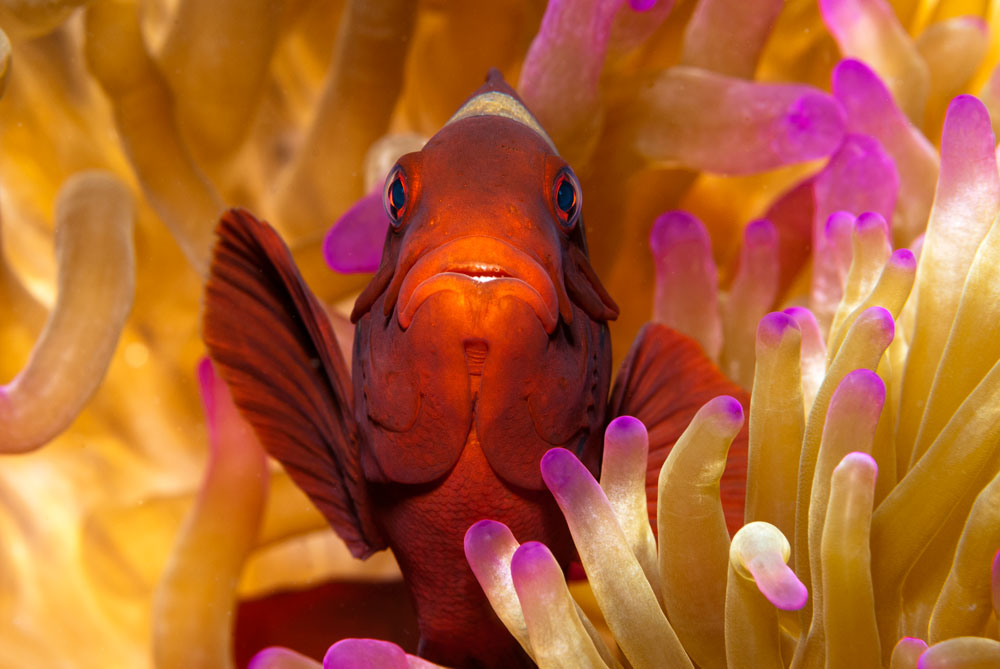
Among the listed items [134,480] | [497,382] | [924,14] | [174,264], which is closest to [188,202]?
[174,264]

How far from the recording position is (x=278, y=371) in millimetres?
992

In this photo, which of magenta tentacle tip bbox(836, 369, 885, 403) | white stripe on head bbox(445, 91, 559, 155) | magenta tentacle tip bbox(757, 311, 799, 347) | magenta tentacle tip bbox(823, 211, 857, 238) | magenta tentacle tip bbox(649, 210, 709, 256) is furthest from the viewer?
magenta tentacle tip bbox(649, 210, 709, 256)

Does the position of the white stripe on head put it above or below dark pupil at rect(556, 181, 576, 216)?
above

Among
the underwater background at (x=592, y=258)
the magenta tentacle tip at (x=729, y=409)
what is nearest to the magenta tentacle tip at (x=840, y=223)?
the underwater background at (x=592, y=258)

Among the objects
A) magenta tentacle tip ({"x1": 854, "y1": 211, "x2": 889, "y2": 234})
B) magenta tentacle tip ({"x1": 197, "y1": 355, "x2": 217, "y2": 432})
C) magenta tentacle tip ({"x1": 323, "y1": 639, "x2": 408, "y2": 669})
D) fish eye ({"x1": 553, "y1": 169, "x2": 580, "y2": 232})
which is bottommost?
magenta tentacle tip ({"x1": 323, "y1": 639, "x2": 408, "y2": 669})

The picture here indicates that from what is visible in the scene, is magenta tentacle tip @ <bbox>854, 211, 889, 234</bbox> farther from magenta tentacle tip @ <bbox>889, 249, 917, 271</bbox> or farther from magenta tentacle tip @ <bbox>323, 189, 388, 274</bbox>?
magenta tentacle tip @ <bbox>323, 189, 388, 274</bbox>

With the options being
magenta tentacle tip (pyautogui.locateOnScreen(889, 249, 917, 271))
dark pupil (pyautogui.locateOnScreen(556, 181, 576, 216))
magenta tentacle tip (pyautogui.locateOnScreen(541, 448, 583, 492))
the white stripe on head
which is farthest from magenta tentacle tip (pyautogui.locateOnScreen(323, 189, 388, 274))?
magenta tentacle tip (pyautogui.locateOnScreen(889, 249, 917, 271))

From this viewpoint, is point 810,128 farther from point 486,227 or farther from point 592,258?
point 486,227

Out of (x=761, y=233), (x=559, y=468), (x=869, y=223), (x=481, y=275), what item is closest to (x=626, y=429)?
(x=559, y=468)

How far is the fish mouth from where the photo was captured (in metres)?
0.70

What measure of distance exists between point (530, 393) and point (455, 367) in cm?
7

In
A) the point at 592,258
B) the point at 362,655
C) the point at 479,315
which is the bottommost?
the point at 362,655

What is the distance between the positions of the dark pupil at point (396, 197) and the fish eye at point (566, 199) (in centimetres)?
14

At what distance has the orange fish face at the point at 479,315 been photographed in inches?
28.1
